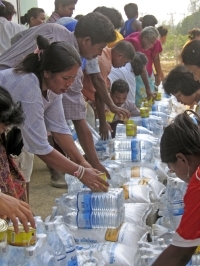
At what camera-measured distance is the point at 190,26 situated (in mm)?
17953

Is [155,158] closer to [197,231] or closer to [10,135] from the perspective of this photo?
[10,135]

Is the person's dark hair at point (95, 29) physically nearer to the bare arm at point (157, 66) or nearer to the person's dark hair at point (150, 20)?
the bare arm at point (157, 66)

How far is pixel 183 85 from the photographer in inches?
146

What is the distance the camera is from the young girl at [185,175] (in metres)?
1.76

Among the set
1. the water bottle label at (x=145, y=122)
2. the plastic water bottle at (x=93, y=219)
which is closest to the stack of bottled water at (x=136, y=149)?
the water bottle label at (x=145, y=122)

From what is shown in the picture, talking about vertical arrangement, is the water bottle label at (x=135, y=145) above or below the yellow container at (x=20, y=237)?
below

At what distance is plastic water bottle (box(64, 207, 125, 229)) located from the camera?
9.38 ft

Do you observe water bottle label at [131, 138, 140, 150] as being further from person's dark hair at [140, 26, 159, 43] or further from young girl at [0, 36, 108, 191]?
person's dark hair at [140, 26, 159, 43]

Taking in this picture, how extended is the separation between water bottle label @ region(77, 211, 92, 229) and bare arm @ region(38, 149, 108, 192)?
0.68 ft

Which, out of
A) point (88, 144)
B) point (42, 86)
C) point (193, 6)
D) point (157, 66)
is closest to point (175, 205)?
point (88, 144)

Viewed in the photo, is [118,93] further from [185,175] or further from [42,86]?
[185,175]

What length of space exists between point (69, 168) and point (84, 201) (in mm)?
280

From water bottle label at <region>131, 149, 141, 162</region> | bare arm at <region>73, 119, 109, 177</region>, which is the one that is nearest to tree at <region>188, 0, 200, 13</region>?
water bottle label at <region>131, 149, 141, 162</region>

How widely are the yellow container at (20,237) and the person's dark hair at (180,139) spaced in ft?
1.89
